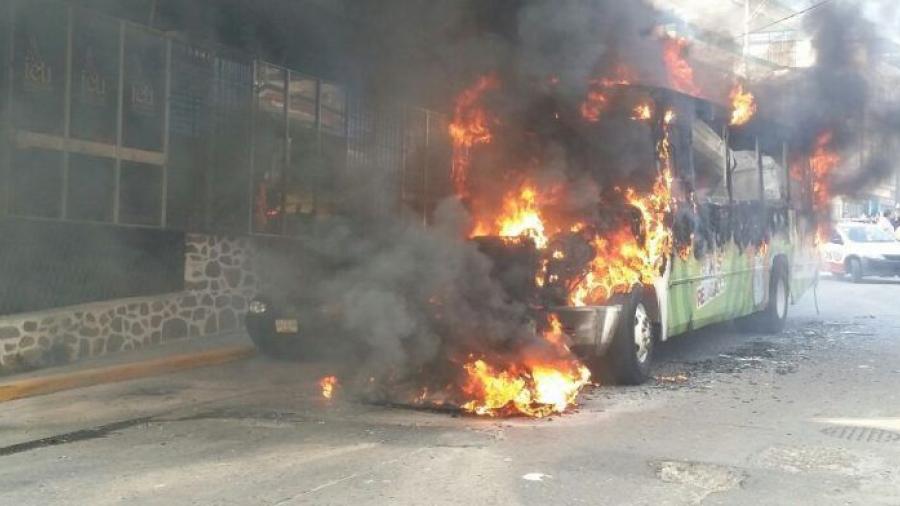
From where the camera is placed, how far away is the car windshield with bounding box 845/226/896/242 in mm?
21391

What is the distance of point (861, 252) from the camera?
68.9 ft

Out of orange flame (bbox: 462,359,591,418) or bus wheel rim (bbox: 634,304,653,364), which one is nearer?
orange flame (bbox: 462,359,591,418)

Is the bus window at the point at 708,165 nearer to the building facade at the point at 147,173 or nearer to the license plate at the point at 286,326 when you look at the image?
the building facade at the point at 147,173

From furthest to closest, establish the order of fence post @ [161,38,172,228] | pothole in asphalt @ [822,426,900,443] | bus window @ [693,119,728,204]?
1. fence post @ [161,38,172,228]
2. bus window @ [693,119,728,204]
3. pothole in asphalt @ [822,426,900,443]

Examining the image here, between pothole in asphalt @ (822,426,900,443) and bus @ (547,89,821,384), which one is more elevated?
bus @ (547,89,821,384)

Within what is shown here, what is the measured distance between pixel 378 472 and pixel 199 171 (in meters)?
6.09

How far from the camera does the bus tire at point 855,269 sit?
2122 centimetres

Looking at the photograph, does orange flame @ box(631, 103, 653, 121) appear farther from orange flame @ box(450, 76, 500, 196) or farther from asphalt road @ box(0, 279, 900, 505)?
asphalt road @ box(0, 279, 900, 505)

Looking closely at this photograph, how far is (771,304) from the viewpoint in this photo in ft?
36.4

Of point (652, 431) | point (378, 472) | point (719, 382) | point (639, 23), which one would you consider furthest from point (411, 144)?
point (378, 472)

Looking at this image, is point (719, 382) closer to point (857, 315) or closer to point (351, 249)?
point (351, 249)

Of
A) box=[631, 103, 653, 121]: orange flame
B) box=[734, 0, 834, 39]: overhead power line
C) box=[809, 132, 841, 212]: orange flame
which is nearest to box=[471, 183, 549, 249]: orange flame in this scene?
box=[631, 103, 653, 121]: orange flame

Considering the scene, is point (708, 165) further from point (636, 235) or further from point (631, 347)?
point (631, 347)

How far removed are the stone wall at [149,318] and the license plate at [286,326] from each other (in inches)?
67.9
